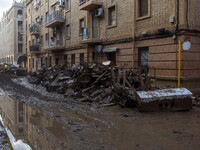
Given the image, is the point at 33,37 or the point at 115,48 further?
the point at 33,37

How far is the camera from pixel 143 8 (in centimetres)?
1354

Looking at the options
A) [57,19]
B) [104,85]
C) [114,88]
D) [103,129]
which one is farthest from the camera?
[57,19]

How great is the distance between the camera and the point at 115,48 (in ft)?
50.8

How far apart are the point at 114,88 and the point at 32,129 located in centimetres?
373

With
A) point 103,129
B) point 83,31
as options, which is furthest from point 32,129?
point 83,31

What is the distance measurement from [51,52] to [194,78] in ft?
66.7

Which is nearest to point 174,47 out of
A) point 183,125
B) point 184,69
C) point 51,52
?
point 184,69

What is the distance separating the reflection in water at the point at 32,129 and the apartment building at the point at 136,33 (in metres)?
6.73

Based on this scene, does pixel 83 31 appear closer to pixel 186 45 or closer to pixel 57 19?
pixel 57 19

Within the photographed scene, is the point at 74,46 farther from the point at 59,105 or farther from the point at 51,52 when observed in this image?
the point at 59,105

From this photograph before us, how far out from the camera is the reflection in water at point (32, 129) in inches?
184

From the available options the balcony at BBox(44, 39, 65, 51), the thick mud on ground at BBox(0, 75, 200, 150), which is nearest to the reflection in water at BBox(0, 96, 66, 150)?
the thick mud on ground at BBox(0, 75, 200, 150)

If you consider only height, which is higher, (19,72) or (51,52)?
(51,52)

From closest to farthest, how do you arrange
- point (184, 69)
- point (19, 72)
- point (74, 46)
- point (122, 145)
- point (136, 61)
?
1. point (122, 145)
2. point (184, 69)
3. point (136, 61)
4. point (74, 46)
5. point (19, 72)
